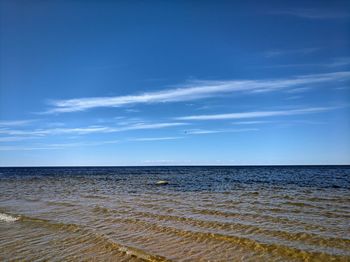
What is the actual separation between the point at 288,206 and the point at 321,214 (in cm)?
280

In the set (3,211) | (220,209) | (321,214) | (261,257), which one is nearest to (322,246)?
(261,257)

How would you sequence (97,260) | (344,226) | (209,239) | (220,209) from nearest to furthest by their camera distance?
(97,260), (209,239), (344,226), (220,209)

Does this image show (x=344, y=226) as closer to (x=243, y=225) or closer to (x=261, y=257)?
(x=243, y=225)

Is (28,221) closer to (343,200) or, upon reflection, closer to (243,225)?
(243,225)

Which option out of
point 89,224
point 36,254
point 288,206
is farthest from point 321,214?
point 36,254

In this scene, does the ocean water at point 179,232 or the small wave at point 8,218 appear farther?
the small wave at point 8,218

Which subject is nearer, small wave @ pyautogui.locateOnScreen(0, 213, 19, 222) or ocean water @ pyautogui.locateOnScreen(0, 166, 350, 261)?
ocean water @ pyautogui.locateOnScreen(0, 166, 350, 261)

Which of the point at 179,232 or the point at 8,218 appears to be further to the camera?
the point at 8,218

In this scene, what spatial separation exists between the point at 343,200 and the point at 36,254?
2035 cm

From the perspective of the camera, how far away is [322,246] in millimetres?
10188

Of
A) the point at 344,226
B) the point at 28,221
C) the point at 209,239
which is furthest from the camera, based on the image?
the point at 28,221

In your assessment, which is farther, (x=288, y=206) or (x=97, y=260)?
(x=288, y=206)

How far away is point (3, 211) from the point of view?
17.6m

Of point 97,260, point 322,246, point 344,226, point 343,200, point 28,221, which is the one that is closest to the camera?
point 97,260
